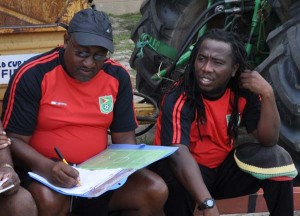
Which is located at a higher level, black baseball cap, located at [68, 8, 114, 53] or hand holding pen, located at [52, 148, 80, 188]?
black baseball cap, located at [68, 8, 114, 53]

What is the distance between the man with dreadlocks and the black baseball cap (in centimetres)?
46

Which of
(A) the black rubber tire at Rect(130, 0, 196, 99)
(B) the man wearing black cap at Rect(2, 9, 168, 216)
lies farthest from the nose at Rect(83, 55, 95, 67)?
(A) the black rubber tire at Rect(130, 0, 196, 99)

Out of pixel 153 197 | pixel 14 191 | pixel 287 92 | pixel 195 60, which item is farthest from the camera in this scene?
pixel 287 92

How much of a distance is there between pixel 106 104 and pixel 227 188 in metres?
0.76

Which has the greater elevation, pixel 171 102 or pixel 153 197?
pixel 171 102

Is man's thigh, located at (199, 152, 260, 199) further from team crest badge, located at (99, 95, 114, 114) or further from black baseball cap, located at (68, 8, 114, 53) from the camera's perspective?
black baseball cap, located at (68, 8, 114, 53)

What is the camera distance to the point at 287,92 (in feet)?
13.1

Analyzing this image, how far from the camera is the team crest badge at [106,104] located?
11.2 ft

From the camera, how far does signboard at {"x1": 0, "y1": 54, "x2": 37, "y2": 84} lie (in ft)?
12.8

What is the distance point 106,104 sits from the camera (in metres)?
3.41

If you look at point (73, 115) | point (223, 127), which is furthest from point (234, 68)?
point (73, 115)

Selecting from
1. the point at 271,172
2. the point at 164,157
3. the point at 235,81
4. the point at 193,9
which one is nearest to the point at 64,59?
the point at 164,157

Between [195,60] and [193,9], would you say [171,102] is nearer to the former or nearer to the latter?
[195,60]

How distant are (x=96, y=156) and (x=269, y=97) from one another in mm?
866
